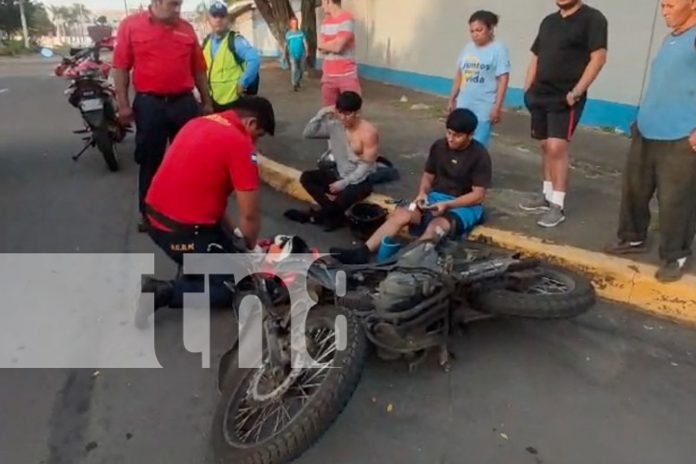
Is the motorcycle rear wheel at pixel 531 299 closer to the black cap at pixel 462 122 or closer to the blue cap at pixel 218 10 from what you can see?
the black cap at pixel 462 122

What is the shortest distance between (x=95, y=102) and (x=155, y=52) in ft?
8.29

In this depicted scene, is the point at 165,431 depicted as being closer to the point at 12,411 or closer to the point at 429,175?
the point at 12,411

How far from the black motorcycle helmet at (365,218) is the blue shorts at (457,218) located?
1.46 ft

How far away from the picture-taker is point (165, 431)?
2.57 metres

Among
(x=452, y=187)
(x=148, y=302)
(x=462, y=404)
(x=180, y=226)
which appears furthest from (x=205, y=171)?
(x=452, y=187)

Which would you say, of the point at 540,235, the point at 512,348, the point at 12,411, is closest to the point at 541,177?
the point at 540,235

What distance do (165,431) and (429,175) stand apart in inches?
98.2

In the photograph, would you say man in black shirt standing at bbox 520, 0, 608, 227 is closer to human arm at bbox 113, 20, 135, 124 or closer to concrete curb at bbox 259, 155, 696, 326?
concrete curb at bbox 259, 155, 696, 326

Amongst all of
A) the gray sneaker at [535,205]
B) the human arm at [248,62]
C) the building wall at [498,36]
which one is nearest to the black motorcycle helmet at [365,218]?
the gray sneaker at [535,205]

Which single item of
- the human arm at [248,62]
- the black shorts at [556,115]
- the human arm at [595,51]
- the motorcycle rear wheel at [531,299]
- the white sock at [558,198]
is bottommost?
the motorcycle rear wheel at [531,299]

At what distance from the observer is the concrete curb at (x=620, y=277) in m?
3.47

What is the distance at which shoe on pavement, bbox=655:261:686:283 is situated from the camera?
3.52 meters

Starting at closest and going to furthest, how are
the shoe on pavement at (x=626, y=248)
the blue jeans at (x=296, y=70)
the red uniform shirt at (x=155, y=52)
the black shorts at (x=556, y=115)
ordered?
the shoe on pavement at (x=626, y=248) < the black shorts at (x=556, y=115) < the red uniform shirt at (x=155, y=52) < the blue jeans at (x=296, y=70)

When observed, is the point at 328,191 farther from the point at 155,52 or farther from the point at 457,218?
the point at 155,52
